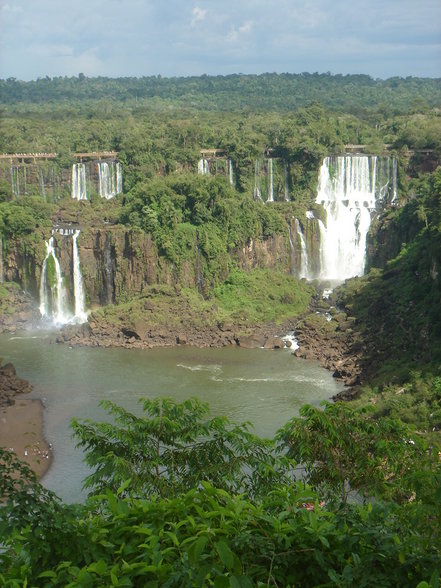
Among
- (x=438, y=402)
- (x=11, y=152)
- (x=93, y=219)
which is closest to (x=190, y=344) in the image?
(x=93, y=219)

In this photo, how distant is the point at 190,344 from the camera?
3266 cm

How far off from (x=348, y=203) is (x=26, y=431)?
936 inches

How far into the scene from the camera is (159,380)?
27828 millimetres

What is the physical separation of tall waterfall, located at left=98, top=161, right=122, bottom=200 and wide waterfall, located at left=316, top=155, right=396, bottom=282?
32.5 ft

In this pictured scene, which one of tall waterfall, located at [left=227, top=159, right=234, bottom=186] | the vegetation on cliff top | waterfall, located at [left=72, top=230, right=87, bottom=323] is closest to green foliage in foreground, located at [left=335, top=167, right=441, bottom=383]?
tall waterfall, located at [left=227, top=159, right=234, bottom=186]

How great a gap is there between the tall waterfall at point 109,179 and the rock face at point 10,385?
57.8 ft

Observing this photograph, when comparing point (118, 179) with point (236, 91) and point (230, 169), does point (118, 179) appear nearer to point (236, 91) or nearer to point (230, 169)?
point (230, 169)

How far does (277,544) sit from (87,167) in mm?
39686

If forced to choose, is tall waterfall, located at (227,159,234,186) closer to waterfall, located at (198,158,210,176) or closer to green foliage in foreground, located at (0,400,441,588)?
waterfall, located at (198,158,210,176)

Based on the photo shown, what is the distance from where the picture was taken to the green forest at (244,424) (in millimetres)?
Result: 5602

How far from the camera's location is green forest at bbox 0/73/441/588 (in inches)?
221

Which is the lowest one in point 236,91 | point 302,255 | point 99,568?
point 302,255

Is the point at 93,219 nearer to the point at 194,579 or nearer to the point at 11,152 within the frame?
the point at 11,152

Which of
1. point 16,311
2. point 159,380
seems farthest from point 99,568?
point 16,311
